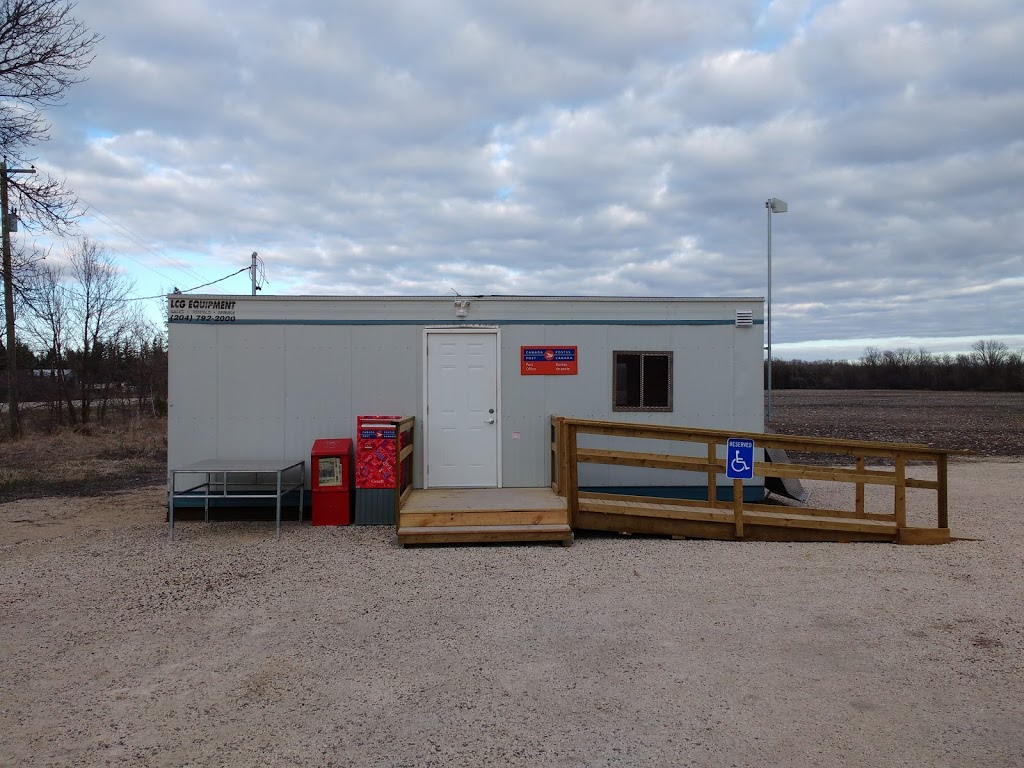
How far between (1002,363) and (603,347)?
62862mm

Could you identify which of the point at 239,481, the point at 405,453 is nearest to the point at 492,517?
the point at 405,453

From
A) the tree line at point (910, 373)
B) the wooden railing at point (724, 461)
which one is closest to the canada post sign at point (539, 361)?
the wooden railing at point (724, 461)

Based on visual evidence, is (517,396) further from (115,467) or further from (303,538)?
(115,467)

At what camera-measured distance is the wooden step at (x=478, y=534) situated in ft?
22.9

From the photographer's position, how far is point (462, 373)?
8688 millimetres

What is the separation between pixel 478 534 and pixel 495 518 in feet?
0.84

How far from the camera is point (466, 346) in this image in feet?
28.5

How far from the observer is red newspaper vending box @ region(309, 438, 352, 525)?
26.7ft

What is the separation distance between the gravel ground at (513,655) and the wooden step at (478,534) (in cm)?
12

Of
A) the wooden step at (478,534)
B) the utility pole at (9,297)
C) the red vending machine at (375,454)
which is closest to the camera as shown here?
the wooden step at (478,534)

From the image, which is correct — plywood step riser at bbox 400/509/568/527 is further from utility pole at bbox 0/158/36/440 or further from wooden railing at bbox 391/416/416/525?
utility pole at bbox 0/158/36/440

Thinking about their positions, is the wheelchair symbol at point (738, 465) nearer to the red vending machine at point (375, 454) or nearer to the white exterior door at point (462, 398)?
the white exterior door at point (462, 398)

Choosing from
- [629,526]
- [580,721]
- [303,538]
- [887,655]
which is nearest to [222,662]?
[580,721]

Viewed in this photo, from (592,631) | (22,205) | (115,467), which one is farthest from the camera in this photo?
(115,467)
